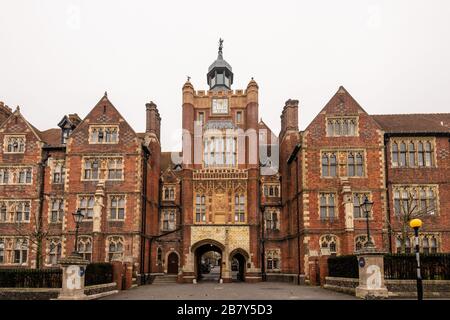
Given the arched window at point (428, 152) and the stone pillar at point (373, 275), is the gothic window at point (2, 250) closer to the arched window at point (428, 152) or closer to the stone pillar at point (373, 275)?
the stone pillar at point (373, 275)

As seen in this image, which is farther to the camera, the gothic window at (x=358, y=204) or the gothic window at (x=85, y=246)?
the gothic window at (x=85, y=246)

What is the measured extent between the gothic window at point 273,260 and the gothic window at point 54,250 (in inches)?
705

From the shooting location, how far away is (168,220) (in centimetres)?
4162

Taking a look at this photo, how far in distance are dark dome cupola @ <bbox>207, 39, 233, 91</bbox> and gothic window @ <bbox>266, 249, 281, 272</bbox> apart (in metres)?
16.9

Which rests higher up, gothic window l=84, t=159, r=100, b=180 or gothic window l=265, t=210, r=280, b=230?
gothic window l=84, t=159, r=100, b=180

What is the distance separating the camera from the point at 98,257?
33.0 metres

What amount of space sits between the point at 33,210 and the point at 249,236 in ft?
58.3

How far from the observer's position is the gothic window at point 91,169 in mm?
35031

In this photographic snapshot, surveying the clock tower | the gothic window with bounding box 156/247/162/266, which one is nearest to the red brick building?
the gothic window with bounding box 156/247/162/266

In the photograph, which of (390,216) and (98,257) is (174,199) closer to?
(98,257)

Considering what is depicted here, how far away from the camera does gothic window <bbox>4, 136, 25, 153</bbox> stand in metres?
36.7

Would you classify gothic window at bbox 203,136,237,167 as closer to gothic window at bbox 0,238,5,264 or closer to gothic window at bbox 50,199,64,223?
gothic window at bbox 50,199,64,223

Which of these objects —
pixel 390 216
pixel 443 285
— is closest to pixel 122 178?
pixel 390 216

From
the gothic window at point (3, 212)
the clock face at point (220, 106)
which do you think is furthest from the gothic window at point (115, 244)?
the clock face at point (220, 106)
